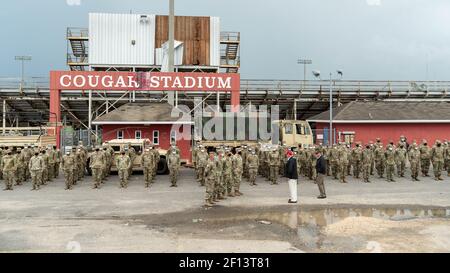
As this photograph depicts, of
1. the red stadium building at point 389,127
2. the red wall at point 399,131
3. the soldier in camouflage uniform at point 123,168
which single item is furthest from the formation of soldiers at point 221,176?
the red wall at point 399,131

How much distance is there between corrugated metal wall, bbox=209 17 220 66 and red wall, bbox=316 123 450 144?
14.6 metres

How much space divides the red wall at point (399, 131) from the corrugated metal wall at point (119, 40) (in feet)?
62.6

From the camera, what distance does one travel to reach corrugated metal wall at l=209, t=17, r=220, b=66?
3847 centimetres

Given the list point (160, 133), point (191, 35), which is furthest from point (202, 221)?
point (191, 35)

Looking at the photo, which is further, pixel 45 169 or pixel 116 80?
pixel 116 80

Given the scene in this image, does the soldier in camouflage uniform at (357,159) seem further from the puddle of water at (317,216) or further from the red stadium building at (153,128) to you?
the red stadium building at (153,128)

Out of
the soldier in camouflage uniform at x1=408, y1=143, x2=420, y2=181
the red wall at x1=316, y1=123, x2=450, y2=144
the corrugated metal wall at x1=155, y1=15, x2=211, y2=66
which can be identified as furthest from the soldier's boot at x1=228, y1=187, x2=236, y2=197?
the corrugated metal wall at x1=155, y1=15, x2=211, y2=66

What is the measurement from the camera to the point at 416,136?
29594 mm

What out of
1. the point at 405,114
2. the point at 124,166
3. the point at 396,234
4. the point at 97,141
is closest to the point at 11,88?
the point at 97,141

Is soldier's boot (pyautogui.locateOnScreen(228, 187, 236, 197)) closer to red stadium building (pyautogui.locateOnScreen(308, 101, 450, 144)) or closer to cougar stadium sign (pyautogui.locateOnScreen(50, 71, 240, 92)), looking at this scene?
cougar stadium sign (pyautogui.locateOnScreen(50, 71, 240, 92))

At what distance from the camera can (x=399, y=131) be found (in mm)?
29625

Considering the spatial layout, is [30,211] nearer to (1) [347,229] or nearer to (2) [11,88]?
(1) [347,229]

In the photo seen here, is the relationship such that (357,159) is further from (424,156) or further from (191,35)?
(191,35)

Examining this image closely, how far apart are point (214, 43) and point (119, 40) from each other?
846 centimetres
